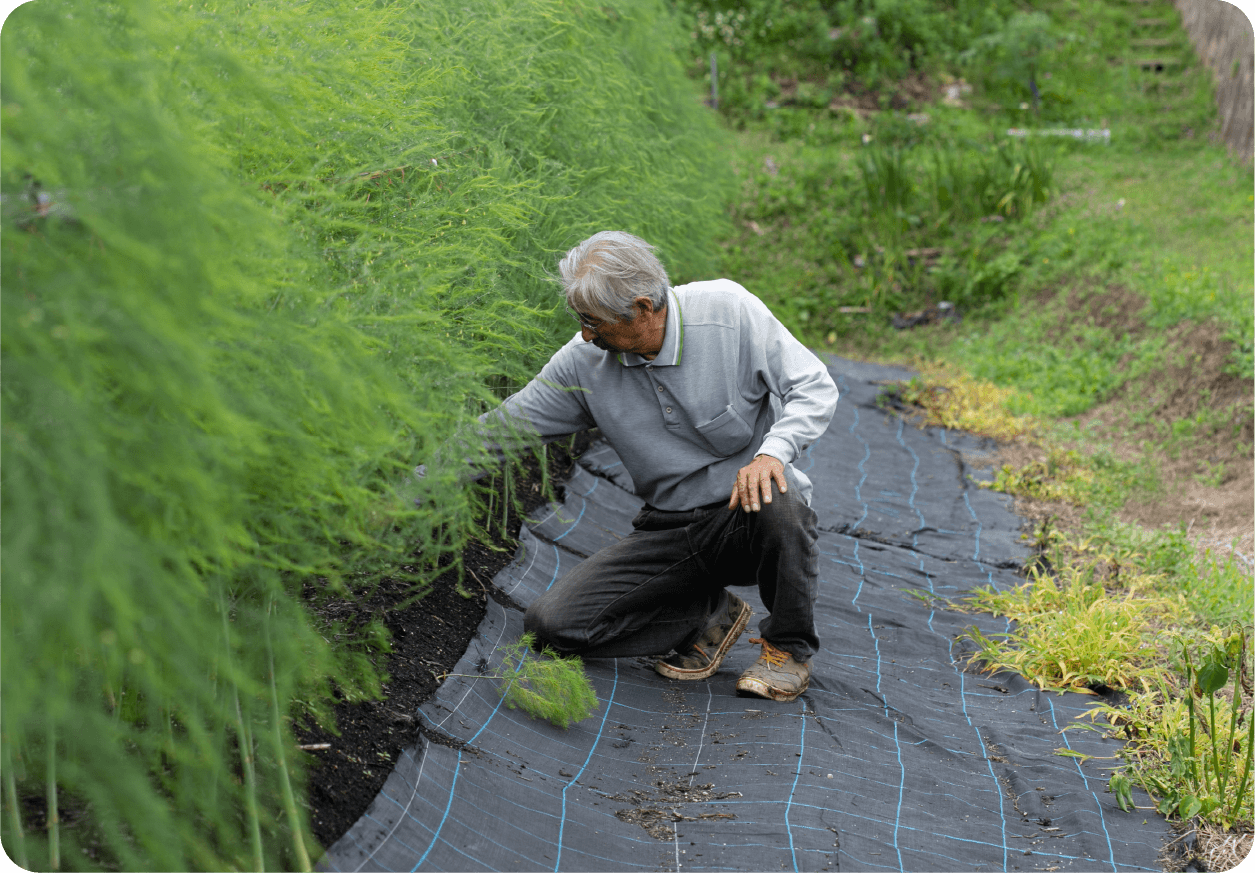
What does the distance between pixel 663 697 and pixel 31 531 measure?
Result: 187 cm

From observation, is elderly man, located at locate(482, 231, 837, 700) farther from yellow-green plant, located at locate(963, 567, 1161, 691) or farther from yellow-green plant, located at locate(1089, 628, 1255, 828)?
yellow-green plant, located at locate(1089, 628, 1255, 828)

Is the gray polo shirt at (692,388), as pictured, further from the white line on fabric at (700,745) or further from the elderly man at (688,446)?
the white line on fabric at (700,745)

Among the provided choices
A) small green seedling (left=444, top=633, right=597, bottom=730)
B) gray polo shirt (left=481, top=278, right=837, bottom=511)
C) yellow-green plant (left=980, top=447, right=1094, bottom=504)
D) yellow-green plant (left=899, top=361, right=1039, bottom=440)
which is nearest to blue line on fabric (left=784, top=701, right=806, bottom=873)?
small green seedling (left=444, top=633, right=597, bottom=730)

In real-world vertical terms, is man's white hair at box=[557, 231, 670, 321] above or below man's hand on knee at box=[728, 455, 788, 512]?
above

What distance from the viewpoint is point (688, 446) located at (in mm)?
2803

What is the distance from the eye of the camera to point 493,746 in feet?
7.57

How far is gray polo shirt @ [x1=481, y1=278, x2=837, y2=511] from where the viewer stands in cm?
272

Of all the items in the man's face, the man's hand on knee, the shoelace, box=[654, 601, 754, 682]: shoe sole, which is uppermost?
the man's face

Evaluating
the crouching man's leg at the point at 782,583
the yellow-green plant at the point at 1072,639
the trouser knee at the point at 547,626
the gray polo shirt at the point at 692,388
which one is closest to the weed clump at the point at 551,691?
the trouser knee at the point at 547,626

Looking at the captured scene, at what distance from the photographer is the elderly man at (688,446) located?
8.68 ft

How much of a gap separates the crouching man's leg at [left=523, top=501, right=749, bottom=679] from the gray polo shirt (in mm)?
182

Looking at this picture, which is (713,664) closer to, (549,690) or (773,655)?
(773,655)

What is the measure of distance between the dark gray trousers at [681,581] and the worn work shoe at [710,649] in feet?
0.16

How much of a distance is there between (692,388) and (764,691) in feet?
2.88
